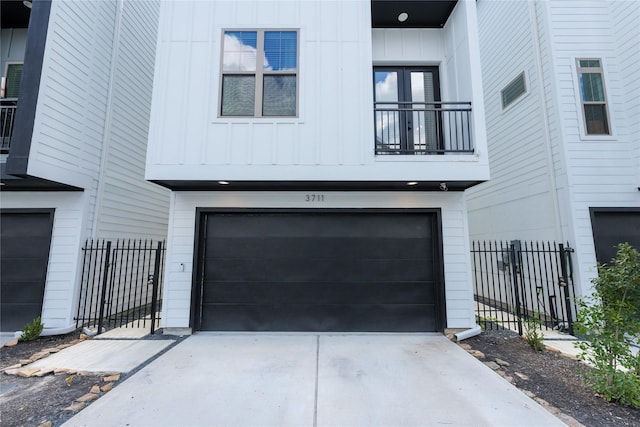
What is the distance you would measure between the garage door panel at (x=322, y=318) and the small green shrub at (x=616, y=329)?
2351mm

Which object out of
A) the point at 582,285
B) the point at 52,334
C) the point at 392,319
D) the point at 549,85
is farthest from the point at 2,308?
the point at 549,85

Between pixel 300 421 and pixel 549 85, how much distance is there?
7.22 m

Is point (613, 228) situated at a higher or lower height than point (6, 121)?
lower

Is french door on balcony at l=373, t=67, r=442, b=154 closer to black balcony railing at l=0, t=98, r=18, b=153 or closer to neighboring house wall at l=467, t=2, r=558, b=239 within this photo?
neighboring house wall at l=467, t=2, r=558, b=239

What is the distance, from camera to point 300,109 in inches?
190

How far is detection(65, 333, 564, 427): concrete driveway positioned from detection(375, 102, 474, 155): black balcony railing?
3.38m

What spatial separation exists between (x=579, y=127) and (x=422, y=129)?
290 cm

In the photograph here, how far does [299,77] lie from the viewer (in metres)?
4.93

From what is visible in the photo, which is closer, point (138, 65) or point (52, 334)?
point (52, 334)

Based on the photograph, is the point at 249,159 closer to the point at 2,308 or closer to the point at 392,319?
the point at 392,319

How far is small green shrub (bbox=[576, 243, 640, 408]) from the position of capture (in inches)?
115

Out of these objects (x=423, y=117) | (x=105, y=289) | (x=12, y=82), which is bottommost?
(x=105, y=289)

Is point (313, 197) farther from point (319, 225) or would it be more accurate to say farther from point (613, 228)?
point (613, 228)

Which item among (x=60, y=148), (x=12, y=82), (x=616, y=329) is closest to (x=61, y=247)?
(x=60, y=148)
